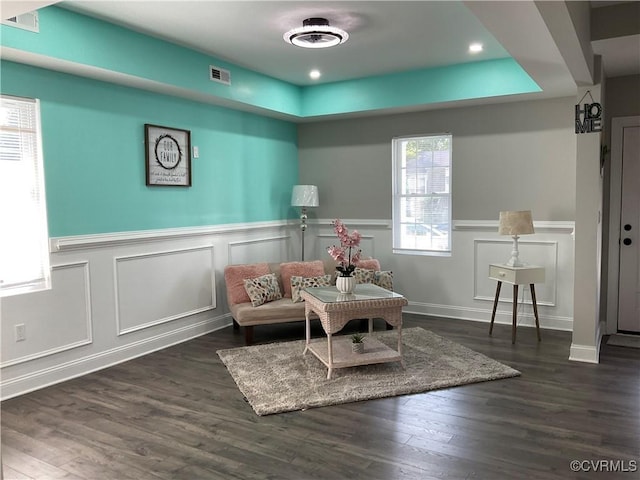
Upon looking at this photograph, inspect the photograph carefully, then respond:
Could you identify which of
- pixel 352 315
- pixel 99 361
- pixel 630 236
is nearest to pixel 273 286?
pixel 352 315

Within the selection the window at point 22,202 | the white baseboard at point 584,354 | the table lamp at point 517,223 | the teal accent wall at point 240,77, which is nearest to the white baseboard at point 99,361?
the window at point 22,202

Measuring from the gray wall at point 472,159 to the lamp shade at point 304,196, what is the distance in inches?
15.1

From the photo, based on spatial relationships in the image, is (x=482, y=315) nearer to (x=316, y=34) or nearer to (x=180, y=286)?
(x=180, y=286)

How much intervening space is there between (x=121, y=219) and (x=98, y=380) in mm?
1317

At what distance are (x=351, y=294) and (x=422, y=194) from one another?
7.43ft

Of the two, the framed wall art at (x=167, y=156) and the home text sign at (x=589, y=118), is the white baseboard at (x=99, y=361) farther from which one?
the home text sign at (x=589, y=118)

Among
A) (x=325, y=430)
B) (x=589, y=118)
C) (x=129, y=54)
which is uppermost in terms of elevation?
(x=129, y=54)

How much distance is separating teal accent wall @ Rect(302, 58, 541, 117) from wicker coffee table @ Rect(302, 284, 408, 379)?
2.28 metres

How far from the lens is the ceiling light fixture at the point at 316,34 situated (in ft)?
12.1

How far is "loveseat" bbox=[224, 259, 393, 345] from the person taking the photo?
15.4 ft

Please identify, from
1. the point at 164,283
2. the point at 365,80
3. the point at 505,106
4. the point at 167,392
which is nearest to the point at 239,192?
the point at 164,283

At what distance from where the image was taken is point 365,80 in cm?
554

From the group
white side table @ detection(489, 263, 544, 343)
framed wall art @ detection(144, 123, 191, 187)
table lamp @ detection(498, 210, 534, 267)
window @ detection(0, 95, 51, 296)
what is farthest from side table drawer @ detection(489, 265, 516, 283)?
window @ detection(0, 95, 51, 296)

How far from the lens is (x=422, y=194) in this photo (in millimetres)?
5840
